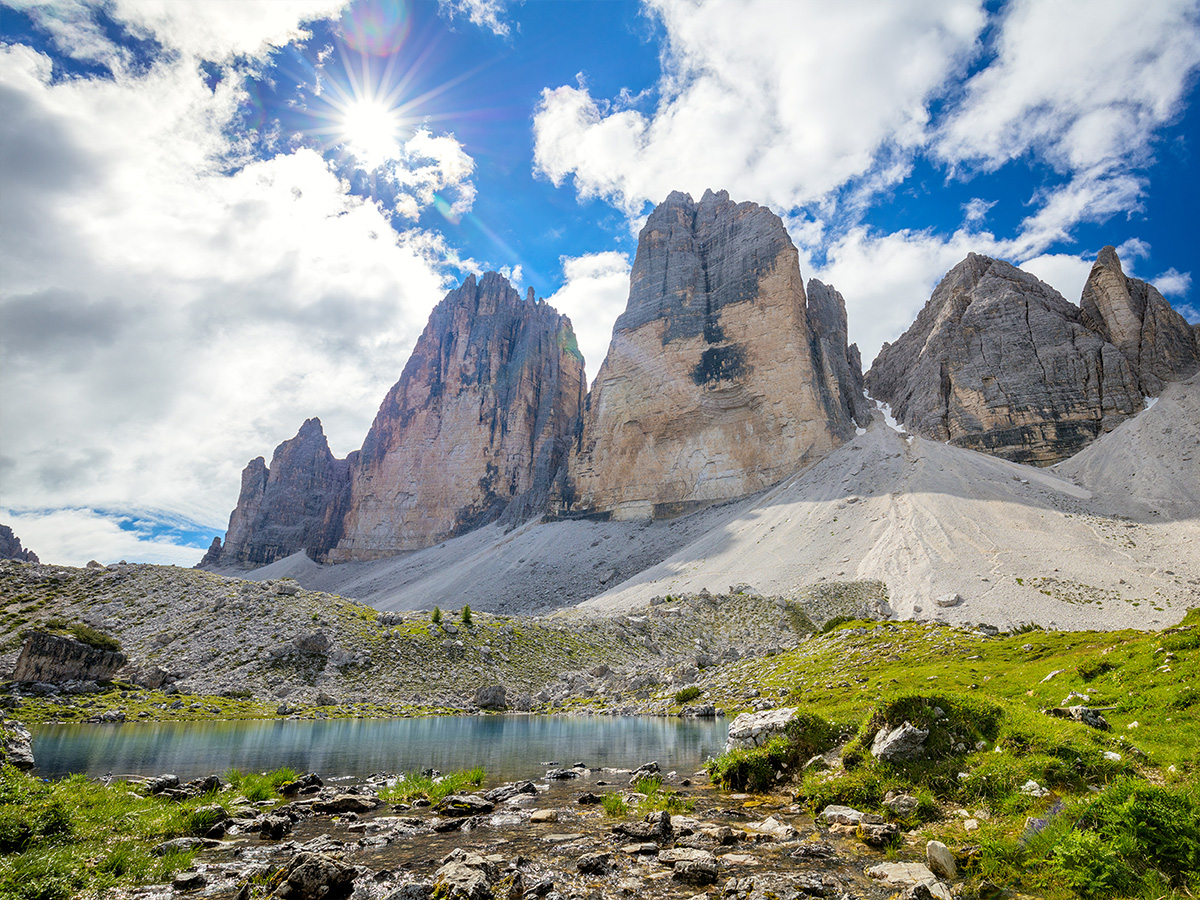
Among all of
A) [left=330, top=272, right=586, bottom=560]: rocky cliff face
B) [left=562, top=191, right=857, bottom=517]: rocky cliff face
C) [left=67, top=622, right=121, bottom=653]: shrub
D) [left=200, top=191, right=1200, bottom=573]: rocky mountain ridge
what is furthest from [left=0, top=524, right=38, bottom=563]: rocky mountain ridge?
[left=67, top=622, right=121, bottom=653]: shrub

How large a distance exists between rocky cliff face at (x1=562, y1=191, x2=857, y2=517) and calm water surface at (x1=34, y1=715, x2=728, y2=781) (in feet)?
285

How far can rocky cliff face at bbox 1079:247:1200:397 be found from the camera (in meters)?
103

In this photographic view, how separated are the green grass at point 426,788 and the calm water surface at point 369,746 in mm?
1866

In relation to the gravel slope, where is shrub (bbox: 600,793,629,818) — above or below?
below

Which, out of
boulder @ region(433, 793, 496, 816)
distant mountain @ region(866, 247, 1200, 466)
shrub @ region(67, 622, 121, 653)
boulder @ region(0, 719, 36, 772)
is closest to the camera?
boulder @ region(433, 793, 496, 816)

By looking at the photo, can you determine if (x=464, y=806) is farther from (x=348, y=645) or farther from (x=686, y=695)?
(x=348, y=645)

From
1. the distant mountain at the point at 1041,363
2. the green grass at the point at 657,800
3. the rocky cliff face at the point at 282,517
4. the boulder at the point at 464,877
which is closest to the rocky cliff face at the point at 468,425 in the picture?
A: the rocky cliff face at the point at 282,517

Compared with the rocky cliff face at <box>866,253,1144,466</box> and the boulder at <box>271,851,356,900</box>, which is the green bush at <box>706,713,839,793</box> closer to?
the boulder at <box>271,851,356,900</box>

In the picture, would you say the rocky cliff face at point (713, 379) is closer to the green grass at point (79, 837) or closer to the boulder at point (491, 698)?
the boulder at point (491, 698)

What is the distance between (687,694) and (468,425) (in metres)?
146

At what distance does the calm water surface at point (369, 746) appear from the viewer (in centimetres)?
1889

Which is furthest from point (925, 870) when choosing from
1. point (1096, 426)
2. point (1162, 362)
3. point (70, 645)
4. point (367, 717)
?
point (1162, 362)

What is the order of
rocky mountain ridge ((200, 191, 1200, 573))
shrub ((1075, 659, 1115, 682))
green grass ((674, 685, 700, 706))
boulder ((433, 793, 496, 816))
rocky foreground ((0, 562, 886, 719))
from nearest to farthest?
boulder ((433, 793, 496, 816))
shrub ((1075, 659, 1115, 682))
green grass ((674, 685, 700, 706))
rocky foreground ((0, 562, 886, 719))
rocky mountain ridge ((200, 191, 1200, 573))

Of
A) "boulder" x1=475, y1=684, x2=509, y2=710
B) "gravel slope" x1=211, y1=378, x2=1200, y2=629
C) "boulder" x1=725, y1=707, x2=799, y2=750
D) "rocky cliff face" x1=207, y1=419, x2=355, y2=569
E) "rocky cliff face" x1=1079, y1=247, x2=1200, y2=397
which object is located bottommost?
"boulder" x1=475, y1=684, x2=509, y2=710
